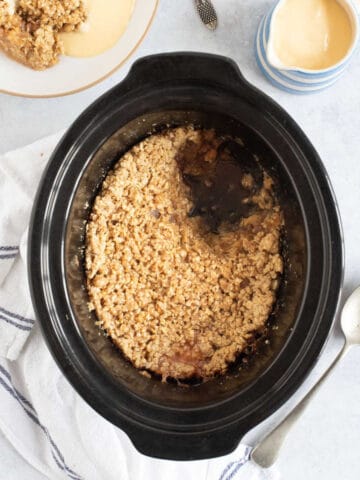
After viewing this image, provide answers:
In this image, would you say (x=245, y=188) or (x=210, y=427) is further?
(x=245, y=188)

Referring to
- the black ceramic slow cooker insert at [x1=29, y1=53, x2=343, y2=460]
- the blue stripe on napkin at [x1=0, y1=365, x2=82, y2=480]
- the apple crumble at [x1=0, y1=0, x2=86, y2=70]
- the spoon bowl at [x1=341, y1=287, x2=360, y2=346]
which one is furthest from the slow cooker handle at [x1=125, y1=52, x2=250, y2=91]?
the blue stripe on napkin at [x1=0, y1=365, x2=82, y2=480]

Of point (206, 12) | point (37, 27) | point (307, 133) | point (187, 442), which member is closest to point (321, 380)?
point (187, 442)

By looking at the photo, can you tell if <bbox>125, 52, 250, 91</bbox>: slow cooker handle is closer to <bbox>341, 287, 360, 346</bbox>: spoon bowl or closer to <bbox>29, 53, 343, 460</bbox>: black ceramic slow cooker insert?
<bbox>29, 53, 343, 460</bbox>: black ceramic slow cooker insert

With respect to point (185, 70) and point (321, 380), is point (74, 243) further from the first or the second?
point (321, 380)

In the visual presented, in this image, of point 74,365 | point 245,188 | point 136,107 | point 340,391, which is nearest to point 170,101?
point 136,107

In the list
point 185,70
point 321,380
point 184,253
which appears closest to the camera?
point 185,70

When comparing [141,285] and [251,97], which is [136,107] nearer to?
[251,97]
